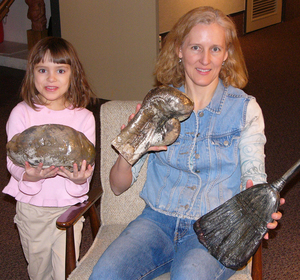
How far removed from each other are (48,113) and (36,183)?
28 centimetres

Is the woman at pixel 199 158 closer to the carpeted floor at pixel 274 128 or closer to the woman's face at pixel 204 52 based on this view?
the woman's face at pixel 204 52

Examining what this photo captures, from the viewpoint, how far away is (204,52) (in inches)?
58.2

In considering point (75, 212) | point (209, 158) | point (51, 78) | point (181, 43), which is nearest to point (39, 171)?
point (75, 212)

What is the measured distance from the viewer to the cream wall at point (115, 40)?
374 centimetres

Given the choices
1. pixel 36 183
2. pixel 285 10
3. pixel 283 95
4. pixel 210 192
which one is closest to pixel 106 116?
pixel 36 183

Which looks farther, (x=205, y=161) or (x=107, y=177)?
(x=107, y=177)

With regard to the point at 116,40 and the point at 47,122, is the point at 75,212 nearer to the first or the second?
the point at 47,122

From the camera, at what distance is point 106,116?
1758 millimetres

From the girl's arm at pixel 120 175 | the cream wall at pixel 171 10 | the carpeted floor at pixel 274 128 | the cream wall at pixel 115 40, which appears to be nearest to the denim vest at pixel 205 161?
the girl's arm at pixel 120 175

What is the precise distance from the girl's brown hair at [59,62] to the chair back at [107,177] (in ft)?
0.44

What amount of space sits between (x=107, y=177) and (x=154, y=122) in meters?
0.50

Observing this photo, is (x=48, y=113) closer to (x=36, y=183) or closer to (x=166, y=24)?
(x=36, y=183)

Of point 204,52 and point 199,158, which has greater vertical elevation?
point 204,52

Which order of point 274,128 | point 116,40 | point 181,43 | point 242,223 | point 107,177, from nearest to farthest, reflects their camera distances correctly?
point 242,223 → point 181,43 → point 107,177 → point 274,128 → point 116,40
